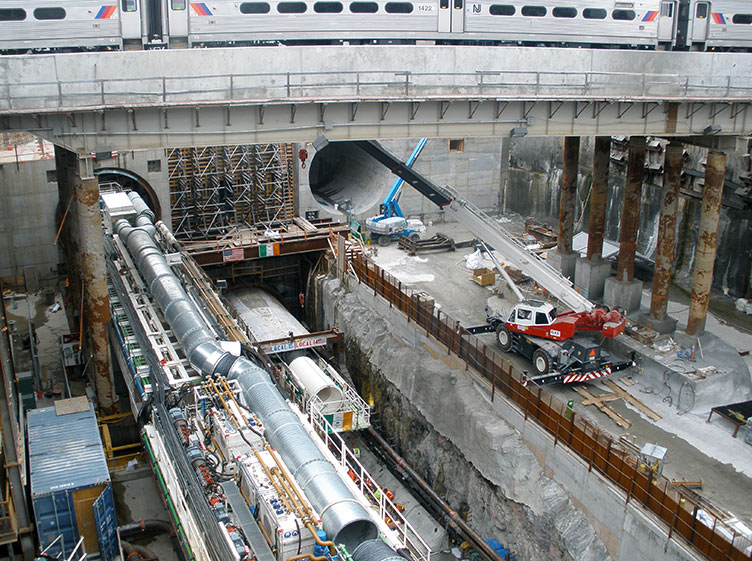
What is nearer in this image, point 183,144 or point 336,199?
point 183,144

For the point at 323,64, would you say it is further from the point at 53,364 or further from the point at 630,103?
the point at 53,364

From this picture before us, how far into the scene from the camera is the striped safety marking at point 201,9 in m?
20.5

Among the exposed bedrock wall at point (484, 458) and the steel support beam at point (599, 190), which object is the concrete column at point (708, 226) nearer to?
the steel support beam at point (599, 190)

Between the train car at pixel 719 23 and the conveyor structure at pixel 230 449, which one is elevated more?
the train car at pixel 719 23

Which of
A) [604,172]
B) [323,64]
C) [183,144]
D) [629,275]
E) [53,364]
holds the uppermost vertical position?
[323,64]

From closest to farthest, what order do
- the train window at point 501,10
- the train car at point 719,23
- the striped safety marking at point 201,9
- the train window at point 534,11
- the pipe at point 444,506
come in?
the pipe at point 444,506, the striped safety marking at point 201,9, the train window at point 501,10, the train window at point 534,11, the train car at point 719,23

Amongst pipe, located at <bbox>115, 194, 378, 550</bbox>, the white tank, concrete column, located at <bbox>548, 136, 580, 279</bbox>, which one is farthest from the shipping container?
concrete column, located at <bbox>548, 136, 580, 279</bbox>

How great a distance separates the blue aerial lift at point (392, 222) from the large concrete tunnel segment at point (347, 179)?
533 millimetres

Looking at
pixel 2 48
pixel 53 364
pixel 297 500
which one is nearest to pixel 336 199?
pixel 53 364

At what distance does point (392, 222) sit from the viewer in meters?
36.4

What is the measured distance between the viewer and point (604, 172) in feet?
95.7

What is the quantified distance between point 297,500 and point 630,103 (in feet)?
53.7

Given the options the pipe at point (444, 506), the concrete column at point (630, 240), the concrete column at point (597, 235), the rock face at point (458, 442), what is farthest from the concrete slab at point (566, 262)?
the pipe at point (444, 506)

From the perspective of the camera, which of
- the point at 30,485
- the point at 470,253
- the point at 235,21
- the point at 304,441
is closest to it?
the point at 304,441
